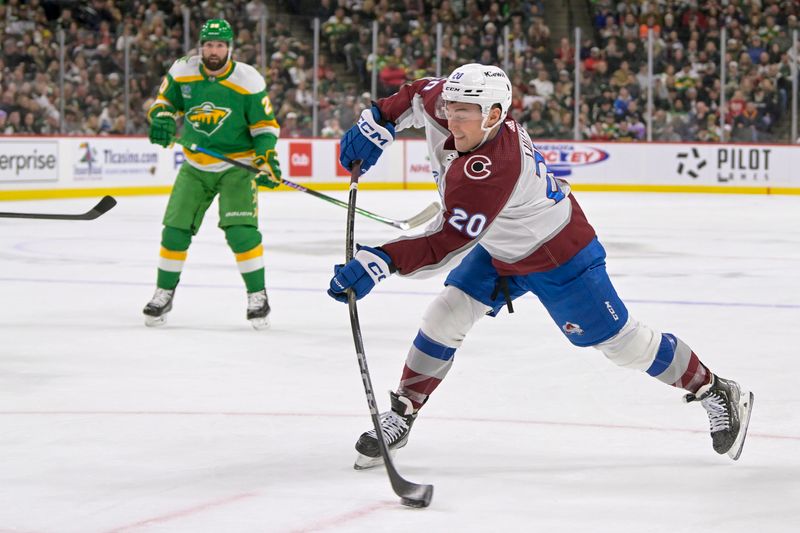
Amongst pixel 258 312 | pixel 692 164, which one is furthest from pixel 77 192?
pixel 258 312

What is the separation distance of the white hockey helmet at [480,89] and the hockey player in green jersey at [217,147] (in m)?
2.95

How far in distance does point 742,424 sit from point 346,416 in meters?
1.19

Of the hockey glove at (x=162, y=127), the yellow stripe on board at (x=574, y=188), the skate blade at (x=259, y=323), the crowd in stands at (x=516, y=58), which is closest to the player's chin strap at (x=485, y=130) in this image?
the skate blade at (x=259, y=323)

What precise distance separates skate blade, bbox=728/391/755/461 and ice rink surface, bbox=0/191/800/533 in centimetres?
4

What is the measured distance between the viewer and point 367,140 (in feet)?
12.3

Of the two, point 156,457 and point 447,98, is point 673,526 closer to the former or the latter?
point 447,98

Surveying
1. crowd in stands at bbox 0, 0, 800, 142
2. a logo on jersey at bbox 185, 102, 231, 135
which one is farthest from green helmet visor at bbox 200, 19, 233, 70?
crowd in stands at bbox 0, 0, 800, 142

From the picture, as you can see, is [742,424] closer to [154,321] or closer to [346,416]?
[346,416]

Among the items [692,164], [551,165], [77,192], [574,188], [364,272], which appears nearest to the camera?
[364,272]

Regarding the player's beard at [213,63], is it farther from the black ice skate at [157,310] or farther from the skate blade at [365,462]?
the skate blade at [365,462]

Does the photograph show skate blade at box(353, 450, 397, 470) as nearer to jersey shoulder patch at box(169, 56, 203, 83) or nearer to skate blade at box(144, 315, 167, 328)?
skate blade at box(144, 315, 167, 328)

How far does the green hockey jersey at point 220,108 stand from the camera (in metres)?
6.03

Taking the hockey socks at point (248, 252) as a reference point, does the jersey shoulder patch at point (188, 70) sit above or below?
above

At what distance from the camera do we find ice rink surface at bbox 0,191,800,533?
2883 mm
